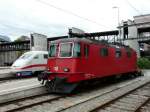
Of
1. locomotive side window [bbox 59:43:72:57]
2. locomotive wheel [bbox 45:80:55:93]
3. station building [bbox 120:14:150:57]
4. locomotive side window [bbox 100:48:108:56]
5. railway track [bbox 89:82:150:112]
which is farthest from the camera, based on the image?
station building [bbox 120:14:150:57]

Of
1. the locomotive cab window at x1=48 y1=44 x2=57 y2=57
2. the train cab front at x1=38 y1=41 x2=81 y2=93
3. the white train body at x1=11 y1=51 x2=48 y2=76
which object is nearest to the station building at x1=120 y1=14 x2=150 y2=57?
the white train body at x1=11 y1=51 x2=48 y2=76

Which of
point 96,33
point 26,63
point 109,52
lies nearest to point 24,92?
A: point 109,52

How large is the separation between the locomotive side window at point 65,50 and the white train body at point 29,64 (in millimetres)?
9114

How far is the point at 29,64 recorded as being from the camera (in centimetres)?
2406

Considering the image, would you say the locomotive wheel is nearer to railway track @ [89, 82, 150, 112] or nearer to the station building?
railway track @ [89, 82, 150, 112]

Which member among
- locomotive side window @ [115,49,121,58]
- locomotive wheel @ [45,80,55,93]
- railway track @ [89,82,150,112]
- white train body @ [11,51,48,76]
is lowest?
railway track @ [89,82,150,112]

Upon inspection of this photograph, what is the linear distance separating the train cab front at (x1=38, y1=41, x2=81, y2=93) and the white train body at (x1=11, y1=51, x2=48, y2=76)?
842cm

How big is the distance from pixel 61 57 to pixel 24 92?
2770 millimetres

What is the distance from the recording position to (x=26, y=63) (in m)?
23.9

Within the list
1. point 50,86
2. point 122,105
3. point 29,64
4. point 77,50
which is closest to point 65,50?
point 77,50

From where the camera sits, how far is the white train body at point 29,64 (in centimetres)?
2366

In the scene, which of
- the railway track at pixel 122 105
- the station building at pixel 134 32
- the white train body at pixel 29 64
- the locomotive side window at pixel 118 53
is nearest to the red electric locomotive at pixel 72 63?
the railway track at pixel 122 105

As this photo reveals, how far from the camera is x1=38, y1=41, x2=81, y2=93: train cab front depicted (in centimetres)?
1430

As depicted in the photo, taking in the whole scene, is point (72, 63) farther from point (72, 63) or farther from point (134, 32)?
point (134, 32)
